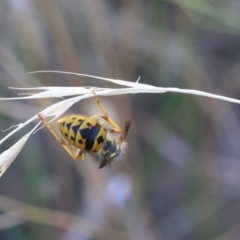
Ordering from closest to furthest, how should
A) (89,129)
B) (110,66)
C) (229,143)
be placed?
(89,129) → (110,66) → (229,143)

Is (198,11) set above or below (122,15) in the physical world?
above

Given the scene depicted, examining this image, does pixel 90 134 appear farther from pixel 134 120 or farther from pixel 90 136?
pixel 134 120

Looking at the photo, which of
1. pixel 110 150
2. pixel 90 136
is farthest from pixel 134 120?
pixel 90 136

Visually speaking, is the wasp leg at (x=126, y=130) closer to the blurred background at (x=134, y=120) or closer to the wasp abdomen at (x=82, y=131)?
the wasp abdomen at (x=82, y=131)

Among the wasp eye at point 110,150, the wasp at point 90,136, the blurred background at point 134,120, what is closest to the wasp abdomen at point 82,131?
the wasp at point 90,136

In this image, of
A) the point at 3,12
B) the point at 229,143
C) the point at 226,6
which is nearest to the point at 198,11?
the point at 226,6

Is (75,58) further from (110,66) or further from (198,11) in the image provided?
(198,11)

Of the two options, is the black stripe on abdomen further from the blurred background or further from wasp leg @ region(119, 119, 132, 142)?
the blurred background
